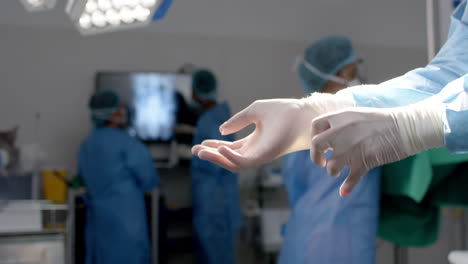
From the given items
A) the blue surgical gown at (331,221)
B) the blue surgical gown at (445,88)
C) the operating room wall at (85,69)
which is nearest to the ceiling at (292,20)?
the operating room wall at (85,69)

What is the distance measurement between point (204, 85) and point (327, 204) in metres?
2.05

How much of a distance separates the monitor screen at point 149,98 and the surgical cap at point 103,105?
42 cm

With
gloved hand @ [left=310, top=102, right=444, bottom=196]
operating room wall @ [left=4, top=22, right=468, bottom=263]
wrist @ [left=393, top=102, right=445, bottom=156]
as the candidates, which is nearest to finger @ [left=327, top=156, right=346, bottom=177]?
gloved hand @ [left=310, top=102, right=444, bottom=196]

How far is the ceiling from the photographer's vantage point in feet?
13.8

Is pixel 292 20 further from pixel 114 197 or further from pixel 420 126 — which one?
pixel 420 126

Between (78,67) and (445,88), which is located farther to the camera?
(78,67)

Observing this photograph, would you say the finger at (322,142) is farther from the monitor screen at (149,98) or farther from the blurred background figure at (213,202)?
the monitor screen at (149,98)

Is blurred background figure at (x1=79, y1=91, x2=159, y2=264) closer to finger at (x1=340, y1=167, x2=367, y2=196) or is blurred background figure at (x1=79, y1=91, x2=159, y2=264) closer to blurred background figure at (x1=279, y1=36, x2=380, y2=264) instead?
blurred background figure at (x1=279, y1=36, x2=380, y2=264)

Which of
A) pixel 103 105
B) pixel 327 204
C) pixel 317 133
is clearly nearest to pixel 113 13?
pixel 317 133

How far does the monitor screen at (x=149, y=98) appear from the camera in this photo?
400 centimetres

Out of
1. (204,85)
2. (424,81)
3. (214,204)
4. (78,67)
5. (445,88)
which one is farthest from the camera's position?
(78,67)

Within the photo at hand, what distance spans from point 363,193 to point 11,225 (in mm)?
1440

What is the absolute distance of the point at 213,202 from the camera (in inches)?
144

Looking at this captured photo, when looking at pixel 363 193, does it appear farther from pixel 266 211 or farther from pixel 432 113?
pixel 266 211
